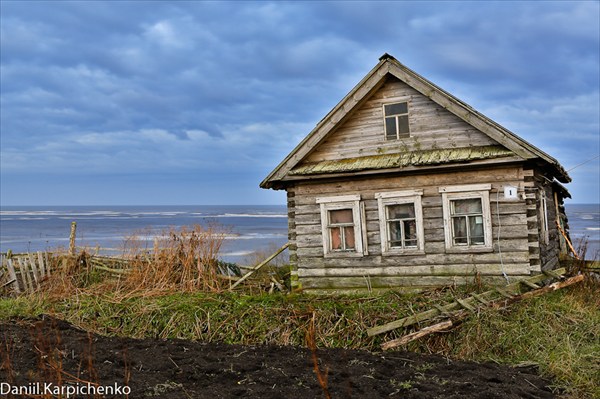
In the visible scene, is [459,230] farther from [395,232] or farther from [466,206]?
[395,232]

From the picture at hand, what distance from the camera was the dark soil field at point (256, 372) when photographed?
7508 millimetres

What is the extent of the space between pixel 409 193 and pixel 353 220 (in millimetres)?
1468

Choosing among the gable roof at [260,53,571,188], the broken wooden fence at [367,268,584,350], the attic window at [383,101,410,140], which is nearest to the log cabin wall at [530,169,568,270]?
the gable roof at [260,53,571,188]

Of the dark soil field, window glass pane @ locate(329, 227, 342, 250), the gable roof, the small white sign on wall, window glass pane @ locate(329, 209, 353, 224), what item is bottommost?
the dark soil field

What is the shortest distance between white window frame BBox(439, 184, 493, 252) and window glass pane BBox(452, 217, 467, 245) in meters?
0.12

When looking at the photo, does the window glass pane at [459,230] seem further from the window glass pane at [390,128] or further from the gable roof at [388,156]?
the window glass pane at [390,128]

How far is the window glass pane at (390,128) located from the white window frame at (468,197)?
172 cm

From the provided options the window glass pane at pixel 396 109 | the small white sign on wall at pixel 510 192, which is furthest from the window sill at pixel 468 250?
the window glass pane at pixel 396 109

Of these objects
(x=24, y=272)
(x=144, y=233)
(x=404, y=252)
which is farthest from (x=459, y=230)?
(x=144, y=233)

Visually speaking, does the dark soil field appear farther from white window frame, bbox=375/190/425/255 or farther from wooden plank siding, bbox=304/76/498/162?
wooden plank siding, bbox=304/76/498/162

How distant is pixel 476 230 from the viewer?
12375mm

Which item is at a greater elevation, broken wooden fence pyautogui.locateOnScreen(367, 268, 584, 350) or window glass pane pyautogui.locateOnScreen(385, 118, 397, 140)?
window glass pane pyautogui.locateOnScreen(385, 118, 397, 140)

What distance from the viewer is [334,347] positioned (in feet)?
34.7

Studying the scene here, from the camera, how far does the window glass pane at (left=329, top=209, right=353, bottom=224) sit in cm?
1355
